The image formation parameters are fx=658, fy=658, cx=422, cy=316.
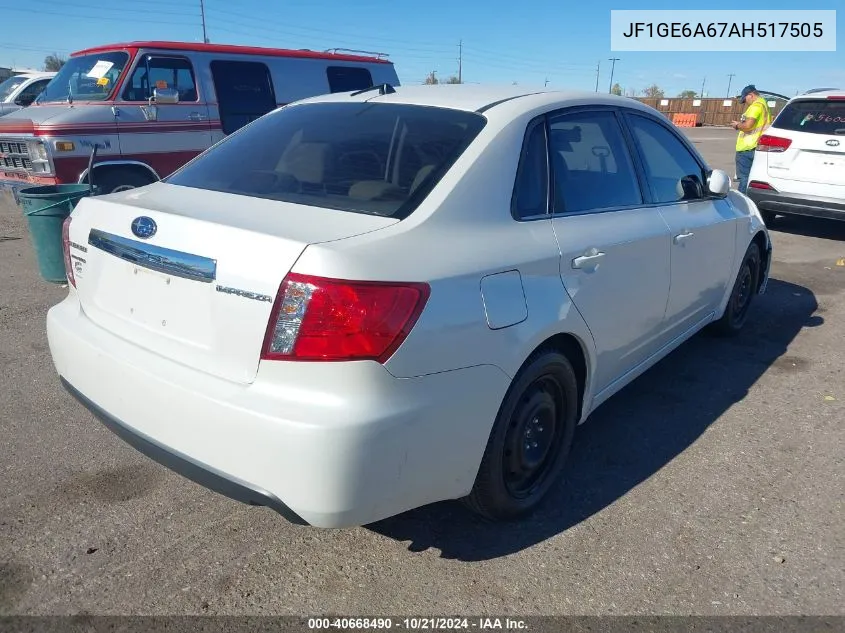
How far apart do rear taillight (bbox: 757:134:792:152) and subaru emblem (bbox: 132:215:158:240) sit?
27.7 ft

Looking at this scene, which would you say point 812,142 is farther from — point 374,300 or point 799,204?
point 374,300

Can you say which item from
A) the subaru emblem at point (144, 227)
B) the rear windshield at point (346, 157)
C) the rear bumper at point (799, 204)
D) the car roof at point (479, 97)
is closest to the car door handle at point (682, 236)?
the car roof at point (479, 97)

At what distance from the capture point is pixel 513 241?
8.09 feet

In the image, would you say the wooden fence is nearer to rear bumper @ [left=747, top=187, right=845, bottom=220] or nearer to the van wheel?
rear bumper @ [left=747, top=187, right=845, bottom=220]

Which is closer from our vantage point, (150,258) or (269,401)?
(269,401)

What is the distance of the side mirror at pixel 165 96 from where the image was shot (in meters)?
7.35

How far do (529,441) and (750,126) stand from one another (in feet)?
28.2

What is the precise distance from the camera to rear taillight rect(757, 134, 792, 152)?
8.38 meters

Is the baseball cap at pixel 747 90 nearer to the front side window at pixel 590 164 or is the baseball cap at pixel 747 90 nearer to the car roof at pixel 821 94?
the car roof at pixel 821 94

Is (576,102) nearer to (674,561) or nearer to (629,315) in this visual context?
(629,315)

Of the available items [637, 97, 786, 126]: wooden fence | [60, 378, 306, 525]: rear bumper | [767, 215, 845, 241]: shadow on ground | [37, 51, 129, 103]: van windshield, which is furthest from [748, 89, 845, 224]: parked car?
[637, 97, 786, 126]: wooden fence

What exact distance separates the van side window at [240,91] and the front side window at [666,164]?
5852 mm

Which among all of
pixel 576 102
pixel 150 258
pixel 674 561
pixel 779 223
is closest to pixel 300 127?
pixel 150 258

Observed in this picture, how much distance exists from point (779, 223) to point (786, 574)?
A: 8.94 metres
